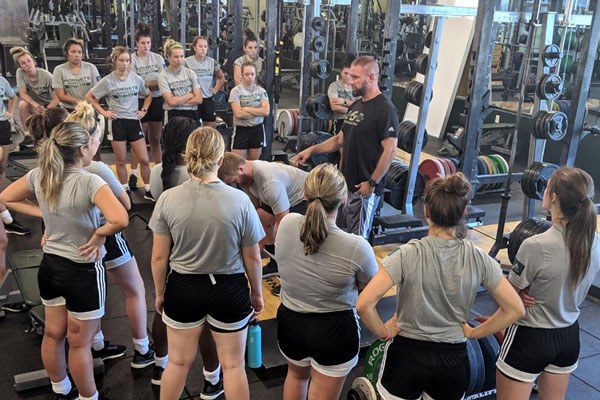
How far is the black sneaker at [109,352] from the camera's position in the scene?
3.02 metres

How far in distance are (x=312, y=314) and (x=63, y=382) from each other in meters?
1.24

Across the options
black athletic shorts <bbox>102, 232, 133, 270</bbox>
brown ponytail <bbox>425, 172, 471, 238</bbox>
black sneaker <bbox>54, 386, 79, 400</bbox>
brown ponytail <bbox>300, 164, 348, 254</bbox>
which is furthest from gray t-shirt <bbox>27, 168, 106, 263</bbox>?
brown ponytail <bbox>425, 172, 471, 238</bbox>

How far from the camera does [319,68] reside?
5.95 meters

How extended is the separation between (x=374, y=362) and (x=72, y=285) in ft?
4.17

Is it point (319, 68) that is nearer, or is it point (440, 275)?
point (440, 275)

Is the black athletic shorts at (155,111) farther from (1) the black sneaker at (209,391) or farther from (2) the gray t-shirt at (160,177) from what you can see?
(1) the black sneaker at (209,391)

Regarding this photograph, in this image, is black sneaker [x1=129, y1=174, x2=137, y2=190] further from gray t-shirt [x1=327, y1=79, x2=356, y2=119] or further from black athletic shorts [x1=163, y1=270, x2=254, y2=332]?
black athletic shorts [x1=163, y1=270, x2=254, y2=332]

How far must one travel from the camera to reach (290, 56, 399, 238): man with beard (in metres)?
Result: 3.49

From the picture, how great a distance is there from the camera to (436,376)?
1.85 m

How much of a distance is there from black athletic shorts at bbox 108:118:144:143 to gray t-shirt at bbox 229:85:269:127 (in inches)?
33.8

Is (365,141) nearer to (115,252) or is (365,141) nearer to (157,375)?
(115,252)

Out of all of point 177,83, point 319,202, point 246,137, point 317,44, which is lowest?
point 246,137

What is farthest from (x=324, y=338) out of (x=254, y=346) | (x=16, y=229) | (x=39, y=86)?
(x=39, y=86)

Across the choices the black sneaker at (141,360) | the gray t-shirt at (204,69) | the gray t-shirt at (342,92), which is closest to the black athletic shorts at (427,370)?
the black sneaker at (141,360)
